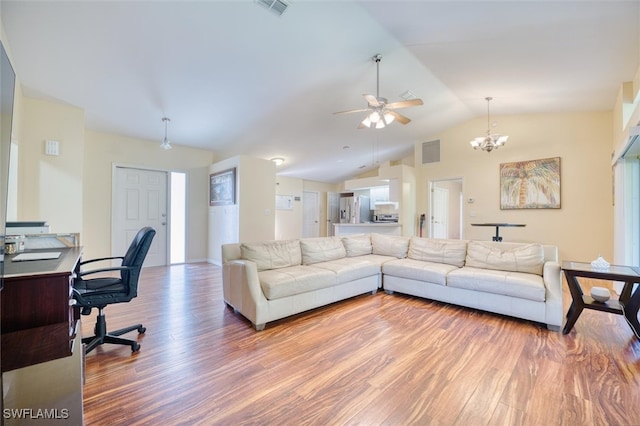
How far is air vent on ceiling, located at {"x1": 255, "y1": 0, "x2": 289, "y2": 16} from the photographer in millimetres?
2551

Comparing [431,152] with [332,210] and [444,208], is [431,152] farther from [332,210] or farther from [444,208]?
[332,210]

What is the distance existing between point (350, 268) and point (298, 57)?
2.75 metres

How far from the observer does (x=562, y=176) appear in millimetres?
5375

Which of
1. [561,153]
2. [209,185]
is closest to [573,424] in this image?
[561,153]

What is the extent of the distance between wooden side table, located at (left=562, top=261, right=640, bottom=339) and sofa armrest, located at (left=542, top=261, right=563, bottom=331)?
0.08 m

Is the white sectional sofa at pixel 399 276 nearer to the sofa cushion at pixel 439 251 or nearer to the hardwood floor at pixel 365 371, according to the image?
the sofa cushion at pixel 439 251

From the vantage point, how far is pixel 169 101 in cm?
403

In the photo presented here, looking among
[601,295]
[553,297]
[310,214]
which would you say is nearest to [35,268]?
[553,297]

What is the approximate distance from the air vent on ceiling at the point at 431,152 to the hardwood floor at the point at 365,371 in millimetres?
4763

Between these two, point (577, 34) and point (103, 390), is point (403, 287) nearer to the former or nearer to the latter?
point (103, 390)

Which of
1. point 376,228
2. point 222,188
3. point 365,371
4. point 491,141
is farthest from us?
point 376,228

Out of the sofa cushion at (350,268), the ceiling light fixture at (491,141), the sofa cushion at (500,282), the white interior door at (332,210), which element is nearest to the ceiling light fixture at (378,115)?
the sofa cushion at (350,268)

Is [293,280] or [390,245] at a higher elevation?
[390,245]

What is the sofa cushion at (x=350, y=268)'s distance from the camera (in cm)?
335
